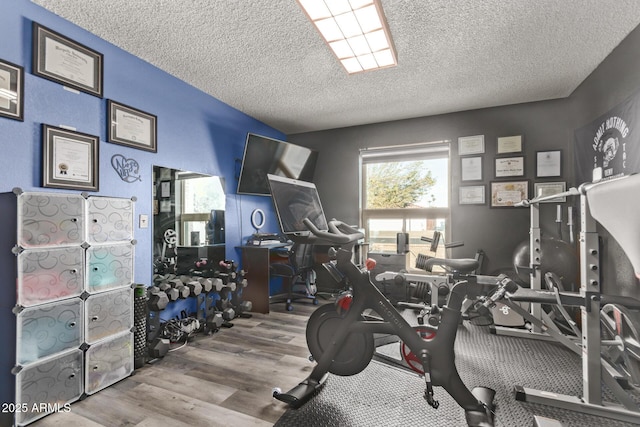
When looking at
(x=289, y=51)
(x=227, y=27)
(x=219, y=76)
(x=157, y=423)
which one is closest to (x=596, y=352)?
(x=157, y=423)

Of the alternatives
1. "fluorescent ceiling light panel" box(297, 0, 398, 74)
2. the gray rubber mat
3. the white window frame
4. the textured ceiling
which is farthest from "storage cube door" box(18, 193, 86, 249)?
the white window frame

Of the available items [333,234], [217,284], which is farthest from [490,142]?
[217,284]

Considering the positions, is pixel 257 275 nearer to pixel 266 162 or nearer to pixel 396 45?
pixel 266 162

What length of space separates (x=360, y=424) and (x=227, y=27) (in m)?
2.77

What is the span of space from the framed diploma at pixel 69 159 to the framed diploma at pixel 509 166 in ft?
14.1

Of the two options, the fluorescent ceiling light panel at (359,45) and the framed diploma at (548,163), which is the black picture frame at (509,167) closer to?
the framed diploma at (548,163)

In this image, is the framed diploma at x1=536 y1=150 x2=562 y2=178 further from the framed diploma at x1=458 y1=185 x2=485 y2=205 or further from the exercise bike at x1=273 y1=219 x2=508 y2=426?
the exercise bike at x1=273 y1=219 x2=508 y2=426

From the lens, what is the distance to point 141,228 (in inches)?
104

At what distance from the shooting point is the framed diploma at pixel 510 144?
3697mm

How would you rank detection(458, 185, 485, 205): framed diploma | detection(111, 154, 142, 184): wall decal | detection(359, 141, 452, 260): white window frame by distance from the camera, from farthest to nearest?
detection(359, 141, 452, 260): white window frame < detection(458, 185, 485, 205): framed diploma < detection(111, 154, 142, 184): wall decal

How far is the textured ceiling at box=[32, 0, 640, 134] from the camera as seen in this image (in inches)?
79.1

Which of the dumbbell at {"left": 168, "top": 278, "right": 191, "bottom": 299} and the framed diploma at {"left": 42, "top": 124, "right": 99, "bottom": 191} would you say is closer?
the framed diploma at {"left": 42, "top": 124, "right": 99, "bottom": 191}

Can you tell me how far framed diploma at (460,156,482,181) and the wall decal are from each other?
3789mm

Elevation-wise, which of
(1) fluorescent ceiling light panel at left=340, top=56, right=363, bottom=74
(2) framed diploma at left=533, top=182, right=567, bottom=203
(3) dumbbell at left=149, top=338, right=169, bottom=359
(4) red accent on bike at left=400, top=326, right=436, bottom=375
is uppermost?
(1) fluorescent ceiling light panel at left=340, top=56, right=363, bottom=74
